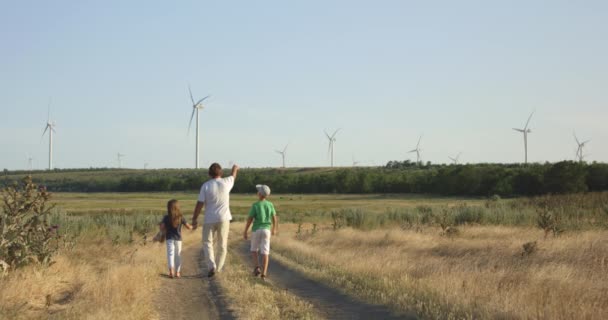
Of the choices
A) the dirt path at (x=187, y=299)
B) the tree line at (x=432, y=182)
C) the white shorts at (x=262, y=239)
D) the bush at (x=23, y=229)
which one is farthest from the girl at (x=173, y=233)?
the tree line at (x=432, y=182)

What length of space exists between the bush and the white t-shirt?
10.6 ft

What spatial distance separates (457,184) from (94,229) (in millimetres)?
77076

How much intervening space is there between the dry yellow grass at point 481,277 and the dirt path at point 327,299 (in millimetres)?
303

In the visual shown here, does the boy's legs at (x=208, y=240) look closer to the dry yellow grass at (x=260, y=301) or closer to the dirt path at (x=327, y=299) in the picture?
the dry yellow grass at (x=260, y=301)

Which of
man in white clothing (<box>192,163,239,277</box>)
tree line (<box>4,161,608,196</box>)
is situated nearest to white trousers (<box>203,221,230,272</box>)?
man in white clothing (<box>192,163,239,277</box>)

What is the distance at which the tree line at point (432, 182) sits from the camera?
81438 mm

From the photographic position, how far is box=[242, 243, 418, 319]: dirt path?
11.3 metres

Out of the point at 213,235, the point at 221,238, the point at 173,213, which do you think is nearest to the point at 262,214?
the point at 221,238

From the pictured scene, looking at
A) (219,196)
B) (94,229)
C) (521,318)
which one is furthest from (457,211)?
(521,318)

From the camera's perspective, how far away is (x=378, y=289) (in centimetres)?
1347

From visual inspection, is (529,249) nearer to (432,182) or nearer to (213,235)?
(213,235)

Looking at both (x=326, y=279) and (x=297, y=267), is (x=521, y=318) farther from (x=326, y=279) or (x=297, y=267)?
(x=297, y=267)

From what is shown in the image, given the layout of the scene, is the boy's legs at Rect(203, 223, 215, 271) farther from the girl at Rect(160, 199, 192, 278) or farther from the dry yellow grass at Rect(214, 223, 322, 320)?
the girl at Rect(160, 199, 192, 278)

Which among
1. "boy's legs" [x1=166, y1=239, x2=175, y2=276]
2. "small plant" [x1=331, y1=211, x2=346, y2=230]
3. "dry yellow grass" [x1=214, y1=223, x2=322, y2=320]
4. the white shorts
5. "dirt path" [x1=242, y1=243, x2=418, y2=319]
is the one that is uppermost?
the white shorts
